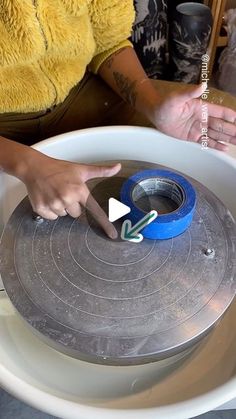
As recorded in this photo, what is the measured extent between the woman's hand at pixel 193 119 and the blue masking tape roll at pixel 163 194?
12cm

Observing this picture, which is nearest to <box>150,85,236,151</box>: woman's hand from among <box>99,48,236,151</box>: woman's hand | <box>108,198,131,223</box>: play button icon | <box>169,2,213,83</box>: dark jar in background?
<box>99,48,236,151</box>: woman's hand

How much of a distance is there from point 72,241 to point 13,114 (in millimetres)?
362

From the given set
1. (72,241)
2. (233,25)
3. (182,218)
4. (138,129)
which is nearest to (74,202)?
(72,241)

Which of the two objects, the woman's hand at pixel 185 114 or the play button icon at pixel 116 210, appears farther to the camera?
the woman's hand at pixel 185 114

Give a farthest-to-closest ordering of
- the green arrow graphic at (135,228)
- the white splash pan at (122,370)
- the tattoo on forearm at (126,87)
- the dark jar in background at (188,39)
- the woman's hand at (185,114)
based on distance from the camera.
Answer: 1. the dark jar in background at (188,39)
2. the tattoo on forearm at (126,87)
3. the woman's hand at (185,114)
4. the green arrow graphic at (135,228)
5. the white splash pan at (122,370)

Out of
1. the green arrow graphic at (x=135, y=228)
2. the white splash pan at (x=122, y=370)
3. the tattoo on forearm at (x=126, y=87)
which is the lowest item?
the white splash pan at (x=122, y=370)

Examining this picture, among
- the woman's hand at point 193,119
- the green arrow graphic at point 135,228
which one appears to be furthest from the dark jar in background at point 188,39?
the green arrow graphic at point 135,228

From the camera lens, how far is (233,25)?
6.10ft

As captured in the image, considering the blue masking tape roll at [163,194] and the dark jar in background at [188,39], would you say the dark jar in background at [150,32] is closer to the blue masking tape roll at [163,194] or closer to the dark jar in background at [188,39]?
the dark jar in background at [188,39]

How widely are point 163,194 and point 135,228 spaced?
100 mm

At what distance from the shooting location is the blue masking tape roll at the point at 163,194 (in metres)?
0.72

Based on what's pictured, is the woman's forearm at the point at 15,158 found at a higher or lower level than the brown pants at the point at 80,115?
higher

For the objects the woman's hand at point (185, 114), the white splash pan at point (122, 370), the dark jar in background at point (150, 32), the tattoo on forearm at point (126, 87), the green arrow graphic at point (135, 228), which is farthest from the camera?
the dark jar in background at point (150, 32)

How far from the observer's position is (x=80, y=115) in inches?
42.1
